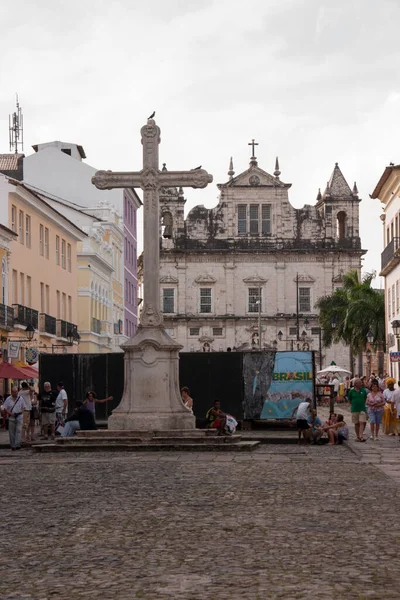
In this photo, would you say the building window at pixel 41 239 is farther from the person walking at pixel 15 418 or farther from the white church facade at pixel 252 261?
the white church facade at pixel 252 261

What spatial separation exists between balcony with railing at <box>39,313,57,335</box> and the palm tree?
1890 centimetres

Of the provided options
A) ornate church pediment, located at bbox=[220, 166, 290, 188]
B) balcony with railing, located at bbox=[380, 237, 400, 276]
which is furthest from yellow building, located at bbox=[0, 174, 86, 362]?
ornate church pediment, located at bbox=[220, 166, 290, 188]

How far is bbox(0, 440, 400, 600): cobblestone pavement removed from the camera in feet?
25.7

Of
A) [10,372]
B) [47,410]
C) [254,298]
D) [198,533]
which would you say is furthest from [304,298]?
[198,533]

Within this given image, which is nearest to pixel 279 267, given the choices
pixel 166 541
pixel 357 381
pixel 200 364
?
pixel 200 364

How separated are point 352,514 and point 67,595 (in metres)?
5.02

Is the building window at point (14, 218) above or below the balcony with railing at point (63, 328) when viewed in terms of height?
above

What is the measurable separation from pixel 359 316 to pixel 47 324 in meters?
22.7

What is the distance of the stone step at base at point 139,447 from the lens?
2339 centimetres

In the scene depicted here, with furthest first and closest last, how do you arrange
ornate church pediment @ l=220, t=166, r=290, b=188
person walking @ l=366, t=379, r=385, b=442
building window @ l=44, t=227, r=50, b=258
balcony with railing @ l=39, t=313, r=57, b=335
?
1. ornate church pediment @ l=220, t=166, r=290, b=188
2. building window @ l=44, t=227, r=50, b=258
3. balcony with railing @ l=39, t=313, r=57, b=335
4. person walking @ l=366, t=379, r=385, b=442

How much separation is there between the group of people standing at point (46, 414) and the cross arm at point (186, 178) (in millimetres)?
4925

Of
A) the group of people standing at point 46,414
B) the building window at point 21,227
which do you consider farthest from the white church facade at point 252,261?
the group of people standing at point 46,414

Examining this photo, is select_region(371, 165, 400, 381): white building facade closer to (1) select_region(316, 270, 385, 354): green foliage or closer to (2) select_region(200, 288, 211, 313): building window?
(1) select_region(316, 270, 385, 354): green foliage

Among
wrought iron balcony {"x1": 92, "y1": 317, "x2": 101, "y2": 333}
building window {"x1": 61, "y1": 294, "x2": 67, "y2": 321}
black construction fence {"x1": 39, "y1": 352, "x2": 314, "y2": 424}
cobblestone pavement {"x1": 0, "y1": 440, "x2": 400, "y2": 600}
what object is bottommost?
cobblestone pavement {"x1": 0, "y1": 440, "x2": 400, "y2": 600}
